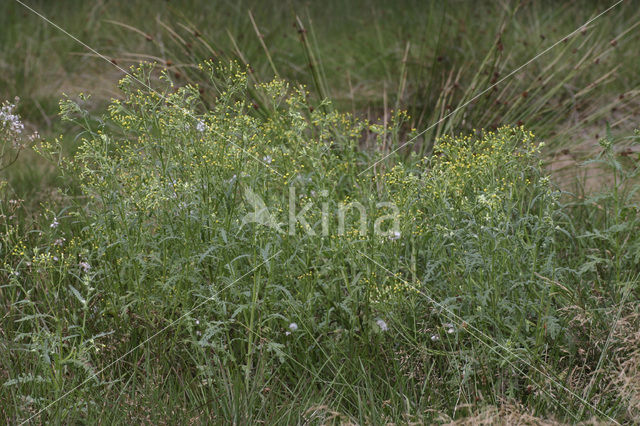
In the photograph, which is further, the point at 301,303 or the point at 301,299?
the point at 301,299

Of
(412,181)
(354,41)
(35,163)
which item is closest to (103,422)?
(412,181)

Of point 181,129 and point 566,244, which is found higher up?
point 181,129

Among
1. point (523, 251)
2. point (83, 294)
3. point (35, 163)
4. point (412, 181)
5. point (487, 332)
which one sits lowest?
point (35, 163)

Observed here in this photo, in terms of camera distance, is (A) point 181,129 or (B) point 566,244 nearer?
(A) point 181,129

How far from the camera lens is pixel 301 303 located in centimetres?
248

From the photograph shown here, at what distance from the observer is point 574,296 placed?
2.61 meters

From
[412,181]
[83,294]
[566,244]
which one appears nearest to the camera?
[412,181]

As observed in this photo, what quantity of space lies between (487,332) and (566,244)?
99 cm

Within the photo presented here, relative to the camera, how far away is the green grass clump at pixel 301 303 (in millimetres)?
2314

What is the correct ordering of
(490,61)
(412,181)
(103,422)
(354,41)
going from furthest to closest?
1. (354,41)
2. (490,61)
3. (412,181)
4. (103,422)

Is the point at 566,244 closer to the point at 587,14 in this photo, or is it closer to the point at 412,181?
the point at 412,181

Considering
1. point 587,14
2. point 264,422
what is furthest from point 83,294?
Answer: point 587,14

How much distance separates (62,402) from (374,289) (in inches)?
41.3

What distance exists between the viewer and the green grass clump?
7.59ft
